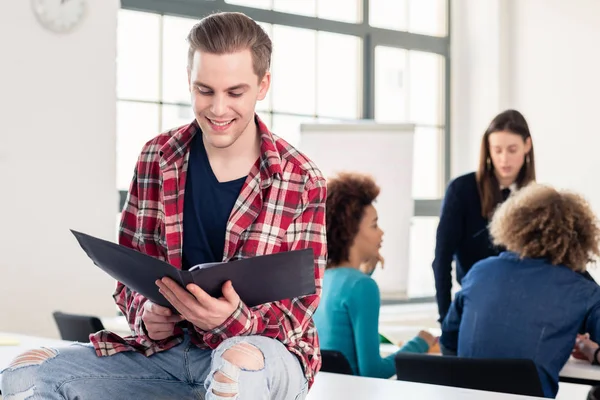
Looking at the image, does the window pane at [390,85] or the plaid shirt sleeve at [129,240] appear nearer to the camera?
the plaid shirt sleeve at [129,240]

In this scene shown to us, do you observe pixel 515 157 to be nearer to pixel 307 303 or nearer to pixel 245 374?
pixel 307 303

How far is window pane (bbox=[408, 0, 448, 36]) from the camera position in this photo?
7035 millimetres

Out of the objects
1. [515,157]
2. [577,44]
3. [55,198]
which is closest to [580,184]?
[577,44]

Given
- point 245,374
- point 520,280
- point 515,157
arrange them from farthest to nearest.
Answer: point 515,157 < point 520,280 < point 245,374

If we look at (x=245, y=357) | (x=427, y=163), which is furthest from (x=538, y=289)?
(x=427, y=163)

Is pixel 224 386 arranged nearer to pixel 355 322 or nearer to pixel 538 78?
pixel 355 322

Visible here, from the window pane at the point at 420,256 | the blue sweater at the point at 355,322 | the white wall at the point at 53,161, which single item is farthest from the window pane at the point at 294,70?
the blue sweater at the point at 355,322

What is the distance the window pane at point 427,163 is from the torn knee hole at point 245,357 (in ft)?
18.1

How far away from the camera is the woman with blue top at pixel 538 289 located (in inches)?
108

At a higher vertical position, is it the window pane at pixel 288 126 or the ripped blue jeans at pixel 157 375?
the window pane at pixel 288 126

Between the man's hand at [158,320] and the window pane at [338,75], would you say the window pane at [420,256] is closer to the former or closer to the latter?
the window pane at [338,75]

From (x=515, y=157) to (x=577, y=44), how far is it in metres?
2.79

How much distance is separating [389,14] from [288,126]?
1.36 metres

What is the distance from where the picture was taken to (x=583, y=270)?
9.38 feet
